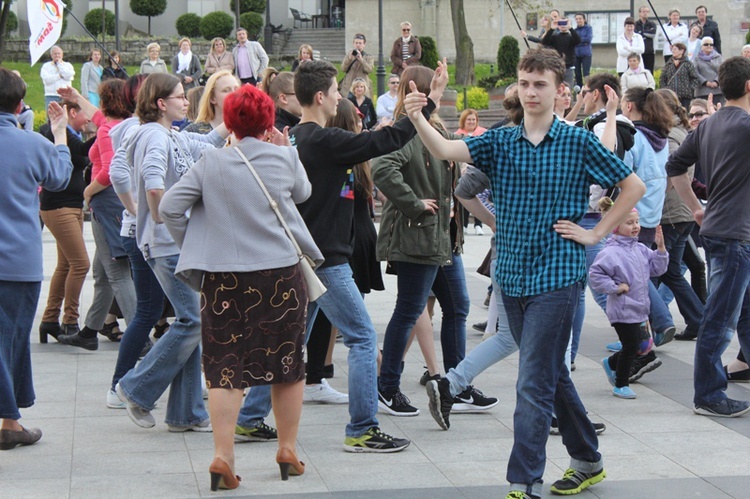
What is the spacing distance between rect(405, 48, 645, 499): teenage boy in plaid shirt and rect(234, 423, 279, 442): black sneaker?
1750mm

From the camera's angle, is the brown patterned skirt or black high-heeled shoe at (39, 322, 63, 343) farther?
black high-heeled shoe at (39, 322, 63, 343)

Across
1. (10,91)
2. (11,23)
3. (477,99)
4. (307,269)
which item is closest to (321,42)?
(11,23)

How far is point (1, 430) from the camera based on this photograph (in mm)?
5922

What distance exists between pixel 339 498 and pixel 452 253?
2.17 m

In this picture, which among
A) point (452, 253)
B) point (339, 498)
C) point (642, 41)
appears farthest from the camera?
point (642, 41)

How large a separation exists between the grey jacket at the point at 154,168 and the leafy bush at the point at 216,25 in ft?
138

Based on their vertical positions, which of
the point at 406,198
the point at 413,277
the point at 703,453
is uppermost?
the point at 406,198

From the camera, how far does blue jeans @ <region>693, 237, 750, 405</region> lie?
663 centimetres

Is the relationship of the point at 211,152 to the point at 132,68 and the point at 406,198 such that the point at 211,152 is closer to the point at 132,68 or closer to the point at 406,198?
the point at 406,198

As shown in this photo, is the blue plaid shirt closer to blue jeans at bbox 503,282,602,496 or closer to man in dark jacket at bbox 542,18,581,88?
blue jeans at bbox 503,282,602,496

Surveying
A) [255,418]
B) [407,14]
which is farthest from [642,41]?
[255,418]

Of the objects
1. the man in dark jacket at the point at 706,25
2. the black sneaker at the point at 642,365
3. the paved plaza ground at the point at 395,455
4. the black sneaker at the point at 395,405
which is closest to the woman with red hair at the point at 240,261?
the paved plaza ground at the point at 395,455

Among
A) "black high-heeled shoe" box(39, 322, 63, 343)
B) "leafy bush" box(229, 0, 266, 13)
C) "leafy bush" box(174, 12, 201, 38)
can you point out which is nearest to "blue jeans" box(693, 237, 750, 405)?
"black high-heeled shoe" box(39, 322, 63, 343)

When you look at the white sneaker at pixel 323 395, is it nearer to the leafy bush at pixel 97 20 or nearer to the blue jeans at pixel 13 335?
the blue jeans at pixel 13 335
